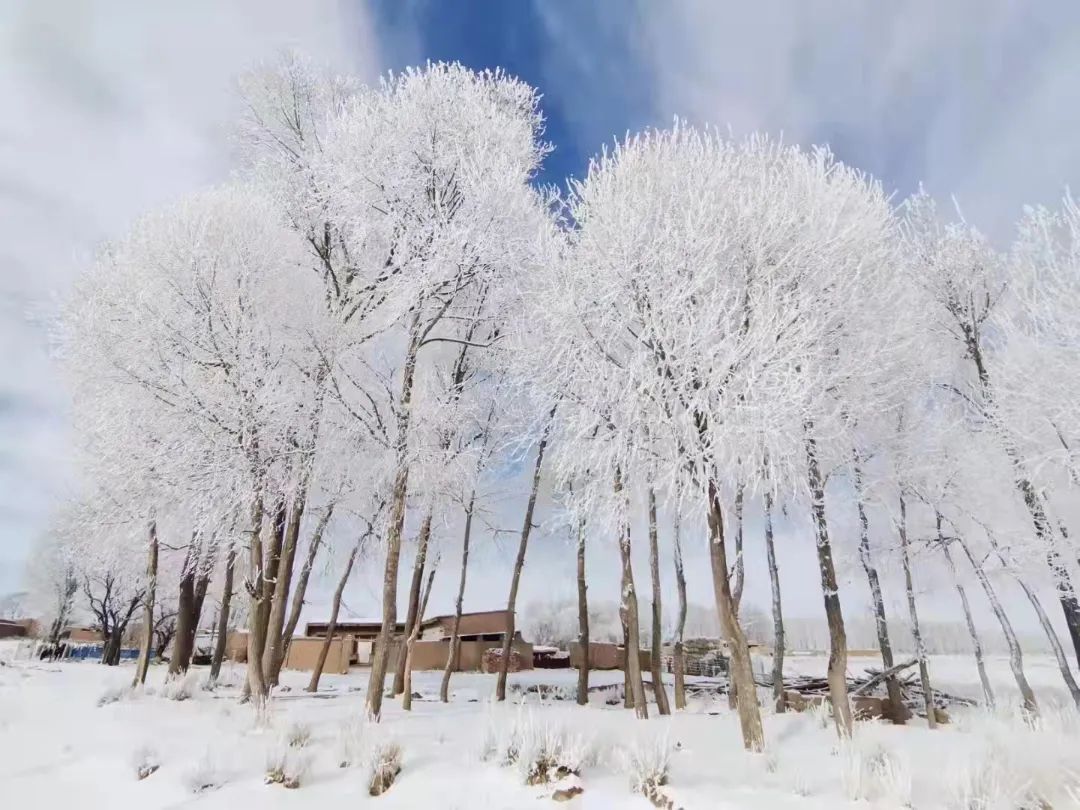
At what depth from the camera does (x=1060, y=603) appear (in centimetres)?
1250

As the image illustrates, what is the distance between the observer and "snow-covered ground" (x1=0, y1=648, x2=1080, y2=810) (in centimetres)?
468

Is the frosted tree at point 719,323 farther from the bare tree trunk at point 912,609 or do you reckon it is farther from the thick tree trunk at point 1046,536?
the bare tree trunk at point 912,609

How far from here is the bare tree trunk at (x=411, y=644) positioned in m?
10.8

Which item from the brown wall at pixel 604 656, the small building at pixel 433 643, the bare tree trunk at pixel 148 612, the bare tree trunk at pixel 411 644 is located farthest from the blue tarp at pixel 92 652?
the bare tree trunk at pixel 411 644

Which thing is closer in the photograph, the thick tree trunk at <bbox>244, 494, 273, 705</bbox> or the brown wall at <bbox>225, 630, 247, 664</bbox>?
the thick tree trunk at <bbox>244, 494, 273, 705</bbox>

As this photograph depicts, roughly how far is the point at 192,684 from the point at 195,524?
4146 mm

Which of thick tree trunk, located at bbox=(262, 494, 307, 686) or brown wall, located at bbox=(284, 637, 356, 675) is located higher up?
thick tree trunk, located at bbox=(262, 494, 307, 686)

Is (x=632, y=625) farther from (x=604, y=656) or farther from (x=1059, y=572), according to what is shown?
(x=604, y=656)

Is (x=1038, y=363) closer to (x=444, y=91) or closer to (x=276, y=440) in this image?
(x=444, y=91)

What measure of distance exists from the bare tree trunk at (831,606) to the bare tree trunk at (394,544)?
21.9ft

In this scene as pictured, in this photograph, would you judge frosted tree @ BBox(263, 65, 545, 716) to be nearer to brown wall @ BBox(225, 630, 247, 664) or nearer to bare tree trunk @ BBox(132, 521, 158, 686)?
bare tree trunk @ BBox(132, 521, 158, 686)

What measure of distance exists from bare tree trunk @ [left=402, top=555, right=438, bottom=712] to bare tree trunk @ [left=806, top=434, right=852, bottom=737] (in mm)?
7144

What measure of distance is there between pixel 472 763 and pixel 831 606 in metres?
7.51

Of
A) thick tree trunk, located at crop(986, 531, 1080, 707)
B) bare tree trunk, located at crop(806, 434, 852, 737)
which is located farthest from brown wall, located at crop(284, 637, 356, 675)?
thick tree trunk, located at crop(986, 531, 1080, 707)
